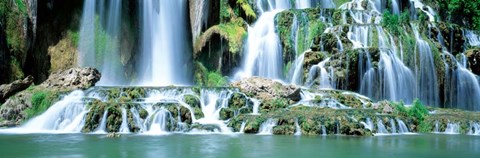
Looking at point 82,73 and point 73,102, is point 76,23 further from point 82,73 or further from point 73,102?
point 73,102

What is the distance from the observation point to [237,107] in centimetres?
1780

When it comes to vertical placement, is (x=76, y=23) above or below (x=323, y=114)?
above

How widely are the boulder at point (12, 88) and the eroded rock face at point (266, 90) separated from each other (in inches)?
317

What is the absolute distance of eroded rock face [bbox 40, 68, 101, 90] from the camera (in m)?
19.9

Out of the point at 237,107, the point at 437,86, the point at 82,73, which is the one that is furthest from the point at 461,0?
the point at 82,73

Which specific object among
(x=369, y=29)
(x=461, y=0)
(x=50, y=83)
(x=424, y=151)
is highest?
(x=461, y=0)

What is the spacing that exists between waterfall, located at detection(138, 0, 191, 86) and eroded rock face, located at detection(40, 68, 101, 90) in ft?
20.6

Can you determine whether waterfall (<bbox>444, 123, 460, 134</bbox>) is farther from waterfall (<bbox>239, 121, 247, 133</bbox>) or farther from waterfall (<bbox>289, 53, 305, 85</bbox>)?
waterfall (<bbox>289, 53, 305, 85</bbox>)

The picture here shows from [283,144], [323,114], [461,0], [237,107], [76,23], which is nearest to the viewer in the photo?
[283,144]

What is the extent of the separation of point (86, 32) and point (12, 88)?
309 inches

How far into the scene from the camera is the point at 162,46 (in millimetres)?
27344

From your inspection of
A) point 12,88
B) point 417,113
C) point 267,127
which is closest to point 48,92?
point 12,88

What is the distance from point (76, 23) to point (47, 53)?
2.11 m

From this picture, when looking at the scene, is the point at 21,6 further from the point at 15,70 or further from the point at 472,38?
the point at 472,38
